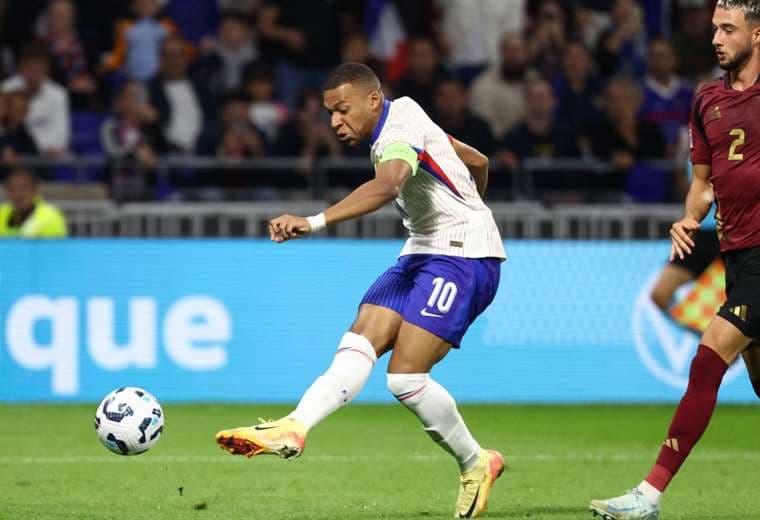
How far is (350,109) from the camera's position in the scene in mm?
7164

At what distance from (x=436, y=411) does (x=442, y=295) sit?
0.55 m

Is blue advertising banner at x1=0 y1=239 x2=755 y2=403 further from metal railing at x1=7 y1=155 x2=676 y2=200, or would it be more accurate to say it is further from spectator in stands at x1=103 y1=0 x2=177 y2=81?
spectator in stands at x1=103 y1=0 x2=177 y2=81

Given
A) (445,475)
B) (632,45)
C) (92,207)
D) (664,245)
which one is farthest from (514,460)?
(632,45)

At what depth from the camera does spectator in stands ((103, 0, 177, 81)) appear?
16.8 metres

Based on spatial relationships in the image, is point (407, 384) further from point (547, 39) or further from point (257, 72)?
point (547, 39)

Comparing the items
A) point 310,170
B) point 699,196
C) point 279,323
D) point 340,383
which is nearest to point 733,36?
point 699,196

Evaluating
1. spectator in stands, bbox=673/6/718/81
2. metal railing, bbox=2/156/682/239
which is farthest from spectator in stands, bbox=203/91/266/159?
spectator in stands, bbox=673/6/718/81

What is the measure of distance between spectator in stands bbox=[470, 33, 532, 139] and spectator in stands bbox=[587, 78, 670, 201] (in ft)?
3.19

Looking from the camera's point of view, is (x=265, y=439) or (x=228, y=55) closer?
(x=265, y=439)

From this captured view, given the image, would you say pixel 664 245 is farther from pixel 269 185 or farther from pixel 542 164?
pixel 269 185

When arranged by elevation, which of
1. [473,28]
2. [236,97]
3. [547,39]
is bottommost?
[236,97]

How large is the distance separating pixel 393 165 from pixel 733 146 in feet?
5.04

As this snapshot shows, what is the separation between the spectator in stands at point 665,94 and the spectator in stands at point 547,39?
1.08 m

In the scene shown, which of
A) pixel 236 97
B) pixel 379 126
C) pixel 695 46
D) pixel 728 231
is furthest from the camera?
pixel 695 46
